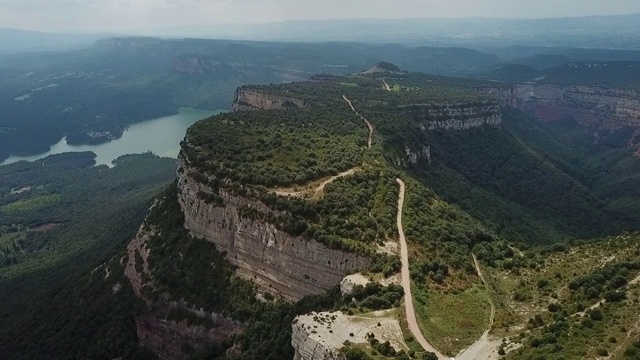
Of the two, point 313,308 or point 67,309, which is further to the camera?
point 67,309

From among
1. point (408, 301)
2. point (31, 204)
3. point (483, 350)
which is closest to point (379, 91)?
point (408, 301)

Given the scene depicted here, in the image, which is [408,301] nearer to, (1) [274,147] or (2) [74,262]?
(1) [274,147]

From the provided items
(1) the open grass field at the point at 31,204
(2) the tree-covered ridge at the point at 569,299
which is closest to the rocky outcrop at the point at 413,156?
(2) the tree-covered ridge at the point at 569,299

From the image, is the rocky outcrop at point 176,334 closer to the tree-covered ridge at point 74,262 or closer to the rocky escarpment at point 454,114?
the tree-covered ridge at point 74,262

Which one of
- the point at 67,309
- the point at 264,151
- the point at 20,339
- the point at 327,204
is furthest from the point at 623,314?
the point at 20,339

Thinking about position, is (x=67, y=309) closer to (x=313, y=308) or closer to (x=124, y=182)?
(x=313, y=308)

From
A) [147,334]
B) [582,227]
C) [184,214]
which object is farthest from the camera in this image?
[582,227]

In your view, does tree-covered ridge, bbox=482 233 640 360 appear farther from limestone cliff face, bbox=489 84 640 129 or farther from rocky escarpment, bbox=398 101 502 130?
limestone cliff face, bbox=489 84 640 129
